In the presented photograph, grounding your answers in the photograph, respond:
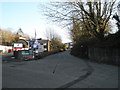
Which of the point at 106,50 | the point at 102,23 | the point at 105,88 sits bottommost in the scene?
the point at 105,88

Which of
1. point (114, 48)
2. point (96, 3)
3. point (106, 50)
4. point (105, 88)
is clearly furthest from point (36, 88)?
point (96, 3)

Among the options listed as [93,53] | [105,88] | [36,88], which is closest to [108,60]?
[93,53]

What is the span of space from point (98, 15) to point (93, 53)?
17.1 ft

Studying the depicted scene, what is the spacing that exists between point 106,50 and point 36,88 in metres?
12.0

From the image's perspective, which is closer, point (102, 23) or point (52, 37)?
point (102, 23)

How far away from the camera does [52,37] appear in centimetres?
7069

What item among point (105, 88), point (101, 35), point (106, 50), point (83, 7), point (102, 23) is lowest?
point (105, 88)

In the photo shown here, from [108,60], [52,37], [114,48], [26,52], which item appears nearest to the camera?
[114,48]

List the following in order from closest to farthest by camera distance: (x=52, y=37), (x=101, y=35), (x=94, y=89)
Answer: (x=94, y=89) → (x=101, y=35) → (x=52, y=37)

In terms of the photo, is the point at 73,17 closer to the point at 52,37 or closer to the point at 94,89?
the point at 94,89

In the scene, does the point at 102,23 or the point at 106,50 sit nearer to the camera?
the point at 106,50

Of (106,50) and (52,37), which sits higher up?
(52,37)

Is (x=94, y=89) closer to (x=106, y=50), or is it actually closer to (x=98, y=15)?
(x=106, y=50)

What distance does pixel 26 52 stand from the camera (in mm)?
23203
